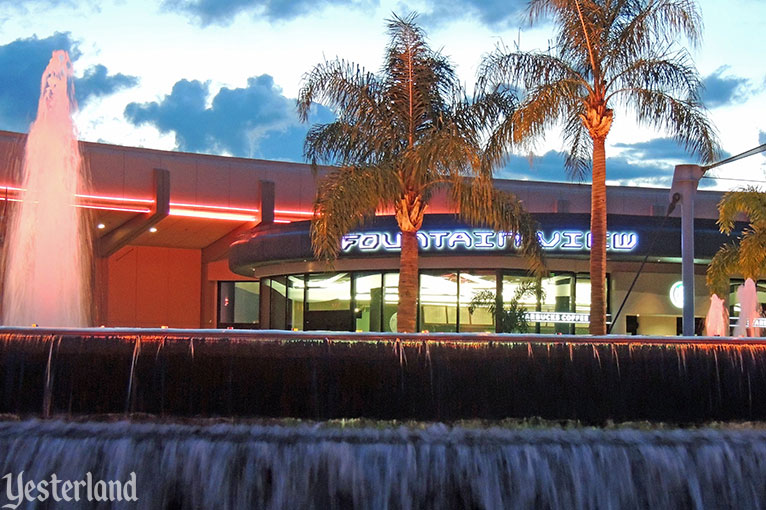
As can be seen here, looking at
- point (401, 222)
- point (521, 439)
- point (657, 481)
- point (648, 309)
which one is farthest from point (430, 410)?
point (648, 309)

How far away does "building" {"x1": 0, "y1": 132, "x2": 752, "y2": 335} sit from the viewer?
73.9ft

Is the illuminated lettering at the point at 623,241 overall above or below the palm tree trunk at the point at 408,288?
Answer: above

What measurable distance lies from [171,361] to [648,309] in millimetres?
17216

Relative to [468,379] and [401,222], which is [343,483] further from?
[401,222]

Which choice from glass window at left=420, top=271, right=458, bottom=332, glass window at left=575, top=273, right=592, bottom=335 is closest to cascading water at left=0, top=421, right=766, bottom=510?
glass window at left=420, top=271, right=458, bottom=332

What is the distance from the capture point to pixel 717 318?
2306cm

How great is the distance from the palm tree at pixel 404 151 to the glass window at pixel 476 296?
614cm

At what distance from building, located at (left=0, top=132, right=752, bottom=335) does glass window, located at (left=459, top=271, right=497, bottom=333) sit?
0.03 m

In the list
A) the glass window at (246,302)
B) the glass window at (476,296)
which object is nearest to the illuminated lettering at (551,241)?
the glass window at (476,296)

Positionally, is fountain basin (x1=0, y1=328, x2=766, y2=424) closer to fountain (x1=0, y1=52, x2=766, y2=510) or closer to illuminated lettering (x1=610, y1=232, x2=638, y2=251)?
fountain (x1=0, y1=52, x2=766, y2=510)

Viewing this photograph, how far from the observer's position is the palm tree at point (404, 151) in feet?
49.9

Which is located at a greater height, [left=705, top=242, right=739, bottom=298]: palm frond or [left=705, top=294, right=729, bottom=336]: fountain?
[left=705, top=242, right=739, bottom=298]: palm frond

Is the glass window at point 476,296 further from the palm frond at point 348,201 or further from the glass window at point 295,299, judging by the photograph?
the palm frond at point 348,201

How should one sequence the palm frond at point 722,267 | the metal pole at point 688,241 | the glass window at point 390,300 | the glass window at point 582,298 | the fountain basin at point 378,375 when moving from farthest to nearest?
the glass window at point 390,300 < the glass window at point 582,298 < the palm frond at point 722,267 < the metal pole at point 688,241 < the fountain basin at point 378,375
